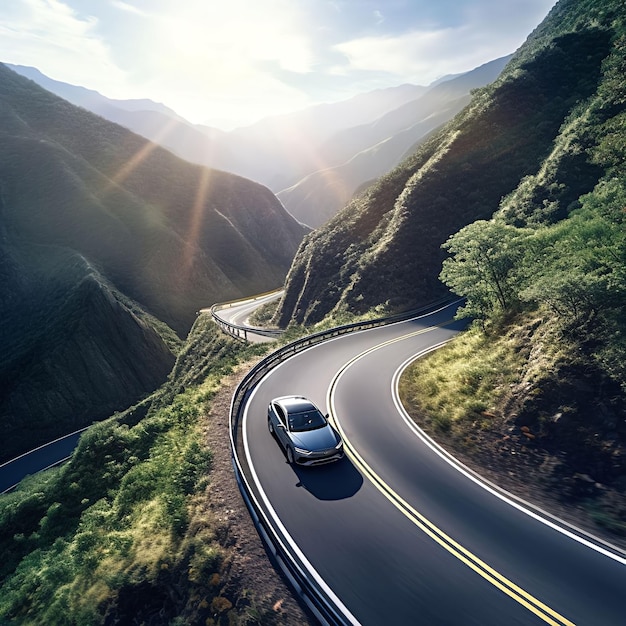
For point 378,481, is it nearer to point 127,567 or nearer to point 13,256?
point 127,567

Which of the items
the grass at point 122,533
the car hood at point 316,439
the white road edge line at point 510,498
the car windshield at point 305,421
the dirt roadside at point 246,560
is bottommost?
the grass at point 122,533

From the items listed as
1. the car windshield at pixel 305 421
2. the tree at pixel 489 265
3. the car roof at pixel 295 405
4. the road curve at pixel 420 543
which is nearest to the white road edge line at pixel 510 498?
the road curve at pixel 420 543

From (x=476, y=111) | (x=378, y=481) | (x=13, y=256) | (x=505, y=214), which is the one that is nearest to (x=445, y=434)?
(x=378, y=481)

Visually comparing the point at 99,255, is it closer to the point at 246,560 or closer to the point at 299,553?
the point at 246,560

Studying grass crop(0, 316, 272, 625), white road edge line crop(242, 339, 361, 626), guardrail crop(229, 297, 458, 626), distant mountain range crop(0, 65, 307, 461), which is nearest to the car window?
white road edge line crop(242, 339, 361, 626)

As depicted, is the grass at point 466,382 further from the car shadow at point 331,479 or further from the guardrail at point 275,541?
the guardrail at point 275,541

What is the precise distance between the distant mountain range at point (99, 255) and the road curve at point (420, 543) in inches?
1695

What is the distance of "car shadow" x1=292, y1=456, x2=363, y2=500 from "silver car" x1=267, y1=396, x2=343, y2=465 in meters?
0.35

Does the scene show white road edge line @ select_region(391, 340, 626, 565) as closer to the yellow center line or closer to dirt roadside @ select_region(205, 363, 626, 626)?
dirt roadside @ select_region(205, 363, 626, 626)

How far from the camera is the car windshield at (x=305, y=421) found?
1317cm

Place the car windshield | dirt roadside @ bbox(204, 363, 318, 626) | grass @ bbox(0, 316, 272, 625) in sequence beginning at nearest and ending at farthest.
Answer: dirt roadside @ bbox(204, 363, 318, 626)
grass @ bbox(0, 316, 272, 625)
the car windshield

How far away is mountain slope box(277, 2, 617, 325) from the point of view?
36.8 m

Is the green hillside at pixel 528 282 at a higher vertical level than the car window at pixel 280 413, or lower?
higher

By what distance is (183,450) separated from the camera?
1459 cm
